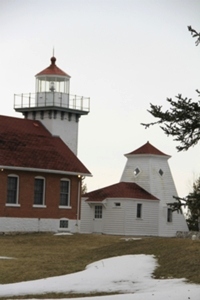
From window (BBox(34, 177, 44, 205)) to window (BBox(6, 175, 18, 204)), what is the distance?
153 cm

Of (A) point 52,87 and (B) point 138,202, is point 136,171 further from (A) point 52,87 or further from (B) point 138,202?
(A) point 52,87

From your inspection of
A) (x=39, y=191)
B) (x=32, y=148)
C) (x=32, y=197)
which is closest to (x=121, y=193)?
(x=39, y=191)

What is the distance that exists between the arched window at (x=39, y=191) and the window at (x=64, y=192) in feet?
5.13

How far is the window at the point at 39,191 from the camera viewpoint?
54625 mm

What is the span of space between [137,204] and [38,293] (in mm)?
34224

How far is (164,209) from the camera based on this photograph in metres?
63.8

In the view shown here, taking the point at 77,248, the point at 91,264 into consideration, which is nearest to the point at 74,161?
the point at 77,248

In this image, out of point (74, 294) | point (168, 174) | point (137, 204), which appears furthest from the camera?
point (168, 174)

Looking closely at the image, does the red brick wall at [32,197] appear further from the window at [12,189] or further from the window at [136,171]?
the window at [136,171]

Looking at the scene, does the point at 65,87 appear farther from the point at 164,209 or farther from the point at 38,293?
the point at 38,293

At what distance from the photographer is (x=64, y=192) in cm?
5631

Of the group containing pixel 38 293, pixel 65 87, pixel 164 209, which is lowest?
pixel 38 293

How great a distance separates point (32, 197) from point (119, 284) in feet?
84.9

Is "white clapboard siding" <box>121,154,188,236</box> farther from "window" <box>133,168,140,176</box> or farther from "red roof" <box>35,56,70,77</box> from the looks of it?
"red roof" <box>35,56,70,77</box>
